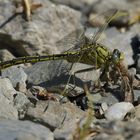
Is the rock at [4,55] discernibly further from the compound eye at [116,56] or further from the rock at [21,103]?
the compound eye at [116,56]

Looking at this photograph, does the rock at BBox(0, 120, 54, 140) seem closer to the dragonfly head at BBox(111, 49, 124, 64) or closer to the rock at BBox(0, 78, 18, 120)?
the rock at BBox(0, 78, 18, 120)

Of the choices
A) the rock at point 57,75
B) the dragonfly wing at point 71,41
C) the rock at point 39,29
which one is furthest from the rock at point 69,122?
the rock at point 39,29

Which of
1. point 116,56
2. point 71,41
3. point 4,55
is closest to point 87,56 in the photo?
point 116,56

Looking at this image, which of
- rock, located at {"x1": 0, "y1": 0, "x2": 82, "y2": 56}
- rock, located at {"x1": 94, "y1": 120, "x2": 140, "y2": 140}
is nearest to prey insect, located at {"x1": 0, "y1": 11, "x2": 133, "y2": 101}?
rock, located at {"x1": 0, "y1": 0, "x2": 82, "y2": 56}

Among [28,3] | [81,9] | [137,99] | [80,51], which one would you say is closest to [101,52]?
[80,51]

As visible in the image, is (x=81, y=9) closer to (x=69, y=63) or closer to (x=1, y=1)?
(x=1, y=1)

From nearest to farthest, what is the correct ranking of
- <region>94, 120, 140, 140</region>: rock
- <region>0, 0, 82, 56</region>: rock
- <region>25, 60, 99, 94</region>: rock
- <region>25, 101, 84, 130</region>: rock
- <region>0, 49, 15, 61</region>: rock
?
<region>94, 120, 140, 140</region>: rock
<region>25, 101, 84, 130</region>: rock
<region>25, 60, 99, 94</region>: rock
<region>0, 49, 15, 61</region>: rock
<region>0, 0, 82, 56</region>: rock
